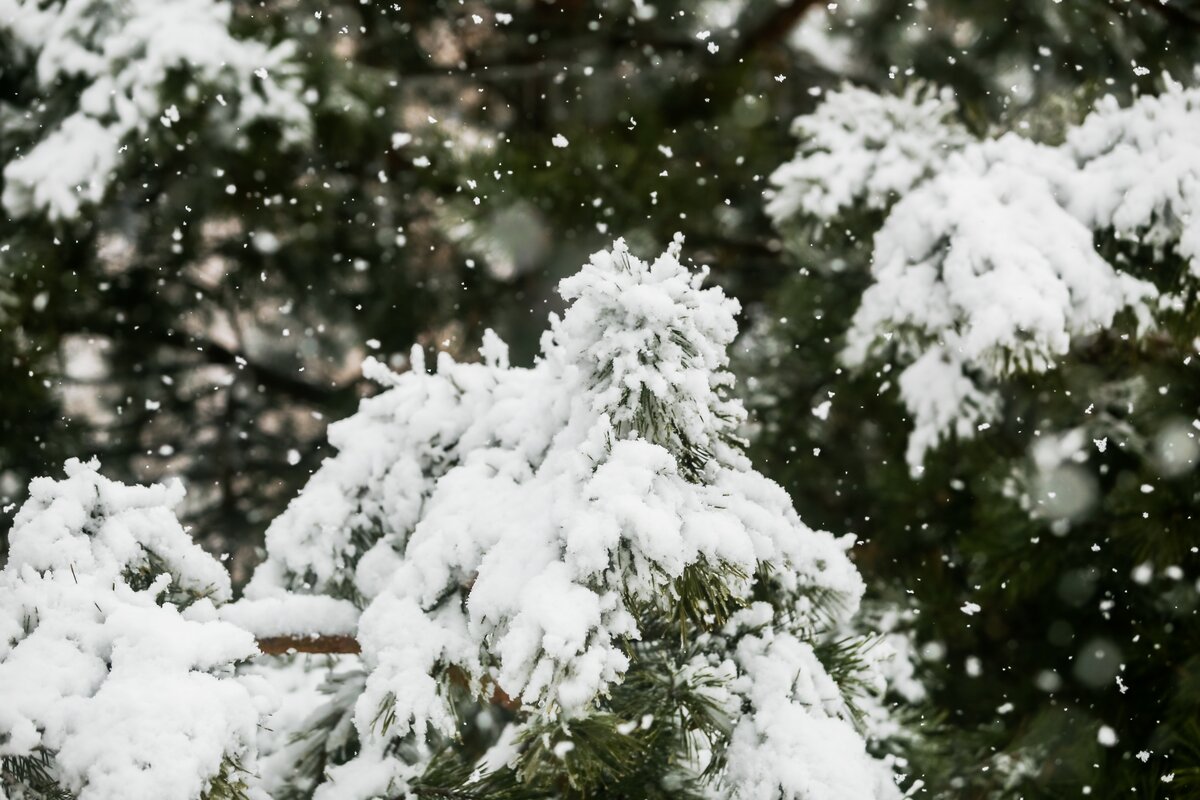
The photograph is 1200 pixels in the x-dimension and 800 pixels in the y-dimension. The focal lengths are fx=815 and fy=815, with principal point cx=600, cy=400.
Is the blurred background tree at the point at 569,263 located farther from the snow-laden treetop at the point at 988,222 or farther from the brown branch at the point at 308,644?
the brown branch at the point at 308,644

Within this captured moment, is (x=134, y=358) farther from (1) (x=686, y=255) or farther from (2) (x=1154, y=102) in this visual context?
(2) (x=1154, y=102)

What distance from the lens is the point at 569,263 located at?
304 centimetres

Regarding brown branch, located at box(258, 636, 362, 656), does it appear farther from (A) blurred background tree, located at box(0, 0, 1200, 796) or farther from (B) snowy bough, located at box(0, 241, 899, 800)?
(A) blurred background tree, located at box(0, 0, 1200, 796)

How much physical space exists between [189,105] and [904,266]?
2043 millimetres

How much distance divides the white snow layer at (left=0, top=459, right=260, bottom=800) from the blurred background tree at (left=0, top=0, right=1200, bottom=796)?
142 centimetres

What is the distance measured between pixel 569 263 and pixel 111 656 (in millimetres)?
2260

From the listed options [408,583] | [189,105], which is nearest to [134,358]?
[189,105]

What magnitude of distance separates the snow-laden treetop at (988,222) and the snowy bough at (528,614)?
553 mm

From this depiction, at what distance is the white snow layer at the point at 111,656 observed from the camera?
88 centimetres

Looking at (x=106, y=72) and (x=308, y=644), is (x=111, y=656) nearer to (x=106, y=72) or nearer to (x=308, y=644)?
(x=308, y=644)

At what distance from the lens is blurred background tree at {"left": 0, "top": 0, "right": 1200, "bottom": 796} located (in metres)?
2.03

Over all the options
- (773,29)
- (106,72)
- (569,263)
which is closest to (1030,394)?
(569,263)

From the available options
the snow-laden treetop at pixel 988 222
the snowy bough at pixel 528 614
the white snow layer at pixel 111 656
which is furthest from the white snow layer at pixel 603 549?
the snow-laden treetop at pixel 988 222

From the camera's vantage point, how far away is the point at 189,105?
7.81 feet
